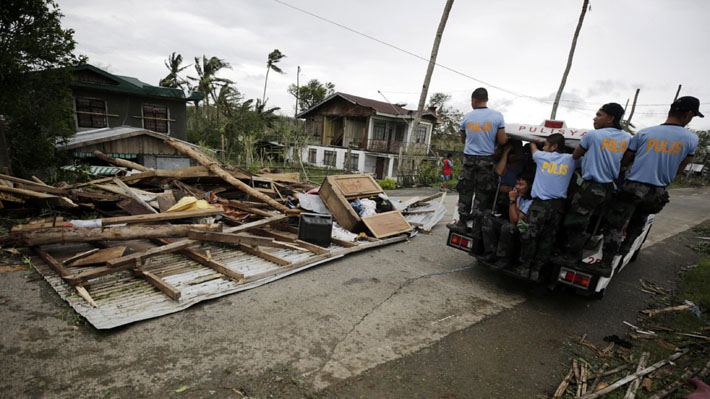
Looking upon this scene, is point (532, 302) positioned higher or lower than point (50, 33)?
lower

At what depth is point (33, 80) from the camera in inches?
326

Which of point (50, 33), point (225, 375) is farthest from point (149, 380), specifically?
point (50, 33)

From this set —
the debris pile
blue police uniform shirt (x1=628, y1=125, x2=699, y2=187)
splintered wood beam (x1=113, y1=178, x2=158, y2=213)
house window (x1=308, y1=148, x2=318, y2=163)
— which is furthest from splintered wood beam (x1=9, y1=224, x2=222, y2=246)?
house window (x1=308, y1=148, x2=318, y2=163)

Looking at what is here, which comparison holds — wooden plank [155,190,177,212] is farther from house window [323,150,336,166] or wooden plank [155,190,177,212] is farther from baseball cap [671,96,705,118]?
A: house window [323,150,336,166]

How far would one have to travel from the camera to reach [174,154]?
15.9 metres

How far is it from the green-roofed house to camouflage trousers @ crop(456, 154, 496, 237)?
713 inches

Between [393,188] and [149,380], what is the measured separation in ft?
48.1

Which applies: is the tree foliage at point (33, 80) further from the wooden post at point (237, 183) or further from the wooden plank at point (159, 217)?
the wooden plank at point (159, 217)

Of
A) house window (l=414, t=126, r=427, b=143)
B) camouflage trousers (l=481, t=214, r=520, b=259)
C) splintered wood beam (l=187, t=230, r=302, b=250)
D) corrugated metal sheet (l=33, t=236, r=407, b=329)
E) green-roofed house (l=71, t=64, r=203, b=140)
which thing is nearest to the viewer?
corrugated metal sheet (l=33, t=236, r=407, b=329)

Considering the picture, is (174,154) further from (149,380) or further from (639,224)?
(639,224)

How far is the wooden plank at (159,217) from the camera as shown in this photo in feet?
17.1

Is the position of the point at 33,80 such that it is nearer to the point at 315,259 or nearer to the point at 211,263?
the point at 211,263

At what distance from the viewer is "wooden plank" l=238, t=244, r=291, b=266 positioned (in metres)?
5.01

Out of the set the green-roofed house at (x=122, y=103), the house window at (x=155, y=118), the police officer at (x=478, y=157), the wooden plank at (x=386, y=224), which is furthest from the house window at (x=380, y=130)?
the police officer at (x=478, y=157)
